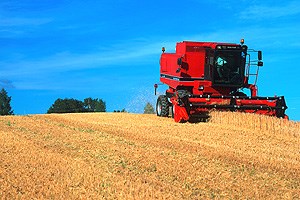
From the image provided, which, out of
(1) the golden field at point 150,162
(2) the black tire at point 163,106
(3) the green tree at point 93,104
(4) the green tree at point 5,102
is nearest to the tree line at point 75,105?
(3) the green tree at point 93,104

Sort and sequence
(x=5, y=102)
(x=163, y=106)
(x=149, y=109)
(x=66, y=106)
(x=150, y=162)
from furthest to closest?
(x=5, y=102), (x=66, y=106), (x=149, y=109), (x=163, y=106), (x=150, y=162)

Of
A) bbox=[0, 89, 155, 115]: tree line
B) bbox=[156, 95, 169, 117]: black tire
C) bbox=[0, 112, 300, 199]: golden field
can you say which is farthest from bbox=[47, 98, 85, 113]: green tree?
bbox=[0, 112, 300, 199]: golden field

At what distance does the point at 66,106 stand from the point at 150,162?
2389 centimetres

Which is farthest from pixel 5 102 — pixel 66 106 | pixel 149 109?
pixel 149 109

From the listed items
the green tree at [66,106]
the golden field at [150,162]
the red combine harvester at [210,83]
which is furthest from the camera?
the green tree at [66,106]

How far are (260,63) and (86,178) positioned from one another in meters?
12.1

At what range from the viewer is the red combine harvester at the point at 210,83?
1717 cm

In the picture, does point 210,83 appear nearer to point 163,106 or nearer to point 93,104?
point 163,106

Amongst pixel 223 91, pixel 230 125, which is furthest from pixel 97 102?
pixel 230 125

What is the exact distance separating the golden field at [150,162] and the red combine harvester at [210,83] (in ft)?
7.40

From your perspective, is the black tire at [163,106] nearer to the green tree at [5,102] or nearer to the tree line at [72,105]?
the tree line at [72,105]

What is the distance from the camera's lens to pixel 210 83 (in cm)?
1872

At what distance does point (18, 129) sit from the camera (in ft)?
47.0

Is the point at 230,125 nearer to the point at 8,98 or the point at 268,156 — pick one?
the point at 268,156
